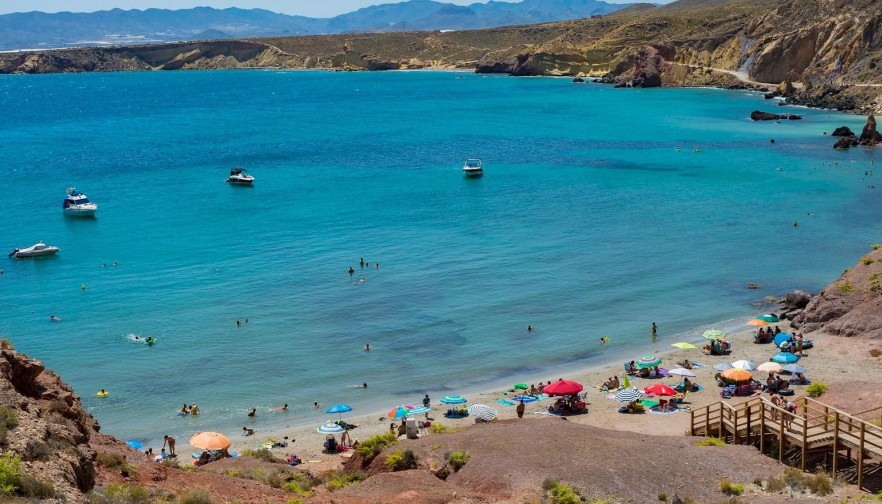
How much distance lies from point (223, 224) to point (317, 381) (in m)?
29.4

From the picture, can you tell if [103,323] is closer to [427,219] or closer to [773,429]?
[427,219]

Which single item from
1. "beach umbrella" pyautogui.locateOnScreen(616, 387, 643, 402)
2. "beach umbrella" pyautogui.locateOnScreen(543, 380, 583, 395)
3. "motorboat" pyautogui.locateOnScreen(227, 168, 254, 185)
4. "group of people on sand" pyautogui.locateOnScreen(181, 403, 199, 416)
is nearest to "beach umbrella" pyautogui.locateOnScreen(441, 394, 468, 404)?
"beach umbrella" pyautogui.locateOnScreen(543, 380, 583, 395)

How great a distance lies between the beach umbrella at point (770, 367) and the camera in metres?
33.4

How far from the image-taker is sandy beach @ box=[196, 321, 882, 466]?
97.6 feet

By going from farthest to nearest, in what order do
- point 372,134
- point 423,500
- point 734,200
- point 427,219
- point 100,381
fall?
1. point 372,134
2. point 734,200
3. point 427,219
4. point 100,381
5. point 423,500

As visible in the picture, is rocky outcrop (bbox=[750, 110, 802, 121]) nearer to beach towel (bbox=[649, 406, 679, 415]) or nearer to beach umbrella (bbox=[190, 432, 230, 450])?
beach towel (bbox=[649, 406, 679, 415])

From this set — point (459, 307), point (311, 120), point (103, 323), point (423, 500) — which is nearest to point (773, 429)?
point (423, 500)

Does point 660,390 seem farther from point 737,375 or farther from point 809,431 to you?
point 809,431

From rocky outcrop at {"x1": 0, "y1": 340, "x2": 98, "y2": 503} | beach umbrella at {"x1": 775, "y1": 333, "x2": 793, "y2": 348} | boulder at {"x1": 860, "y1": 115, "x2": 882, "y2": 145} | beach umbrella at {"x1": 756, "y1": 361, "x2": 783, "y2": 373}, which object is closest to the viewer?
rocky outcrop at {"x1": 0, "y1": 340, "x2": 98, "y2": 503}

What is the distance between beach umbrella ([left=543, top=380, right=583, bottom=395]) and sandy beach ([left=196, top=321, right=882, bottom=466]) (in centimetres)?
77

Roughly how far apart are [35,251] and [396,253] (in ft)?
69.2

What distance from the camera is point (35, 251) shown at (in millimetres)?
54281

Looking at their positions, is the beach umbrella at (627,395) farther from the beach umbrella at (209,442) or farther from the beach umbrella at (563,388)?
the beach umbrella at (209,442)

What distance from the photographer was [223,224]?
62531mm
